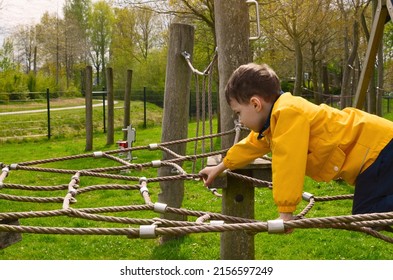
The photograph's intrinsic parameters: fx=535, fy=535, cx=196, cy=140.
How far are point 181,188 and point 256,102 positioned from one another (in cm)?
208

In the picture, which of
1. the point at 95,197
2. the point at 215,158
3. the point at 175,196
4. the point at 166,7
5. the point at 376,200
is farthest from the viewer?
the point at 166,7

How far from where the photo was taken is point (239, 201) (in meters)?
2.52

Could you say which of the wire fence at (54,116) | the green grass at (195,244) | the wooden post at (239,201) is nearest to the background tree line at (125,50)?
the wire fence at (54,116)

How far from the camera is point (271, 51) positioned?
14828 millimetres

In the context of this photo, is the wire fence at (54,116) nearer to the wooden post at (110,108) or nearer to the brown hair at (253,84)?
the wooden post at (110,108)

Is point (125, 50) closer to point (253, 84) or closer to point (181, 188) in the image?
point (181, 188)

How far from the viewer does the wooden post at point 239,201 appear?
95.3 inches

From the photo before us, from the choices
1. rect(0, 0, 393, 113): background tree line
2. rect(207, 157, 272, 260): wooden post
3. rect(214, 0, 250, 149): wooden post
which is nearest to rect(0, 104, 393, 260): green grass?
rect(207, 157, 272, 260): wooden post

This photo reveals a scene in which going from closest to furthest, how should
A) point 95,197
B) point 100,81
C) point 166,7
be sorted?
point 95,197
point 166,7
point 100,81

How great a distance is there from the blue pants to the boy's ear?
1.44 ft

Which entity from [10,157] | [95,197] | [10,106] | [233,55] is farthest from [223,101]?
[10,106]

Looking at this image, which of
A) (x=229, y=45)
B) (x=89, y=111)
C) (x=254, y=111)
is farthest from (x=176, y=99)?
(x=89, y=111)

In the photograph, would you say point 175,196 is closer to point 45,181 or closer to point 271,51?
point 45,181
